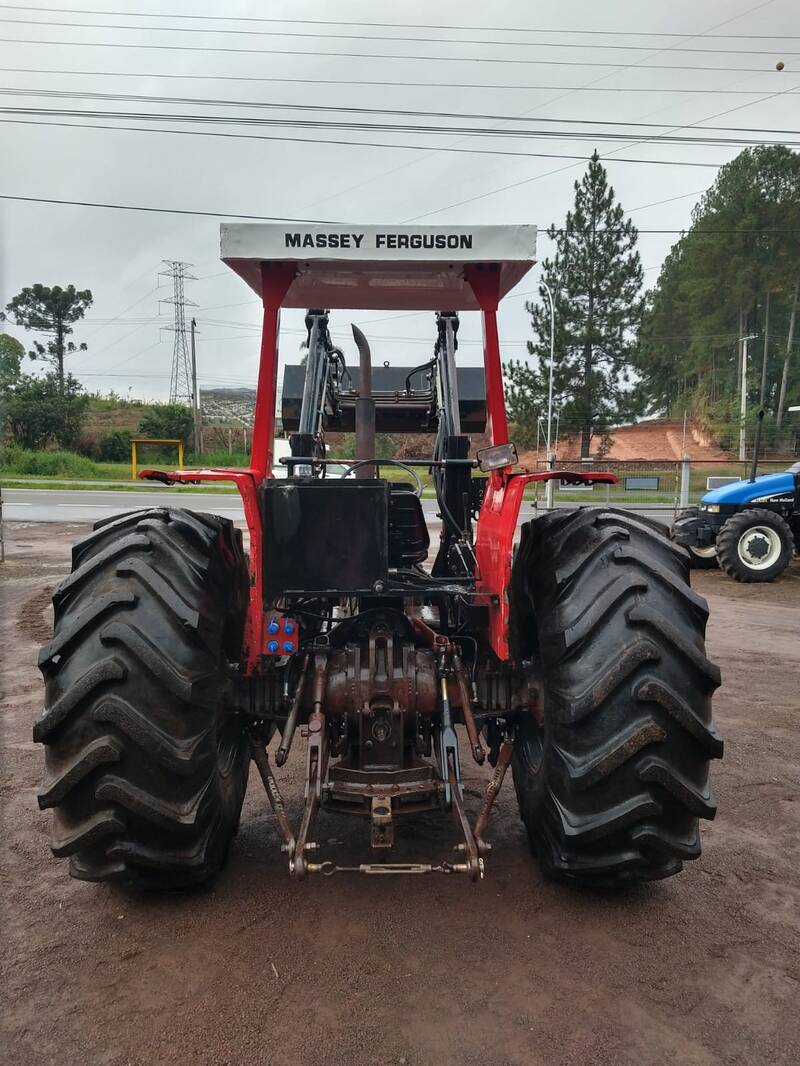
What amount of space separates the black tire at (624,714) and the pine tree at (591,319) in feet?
111

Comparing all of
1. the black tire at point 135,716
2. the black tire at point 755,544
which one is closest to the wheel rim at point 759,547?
the black tire at point 755,544

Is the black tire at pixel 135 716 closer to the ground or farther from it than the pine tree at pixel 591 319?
closer to the ground

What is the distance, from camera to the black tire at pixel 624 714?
2.50 meters

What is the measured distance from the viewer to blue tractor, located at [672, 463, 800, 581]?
1127cm

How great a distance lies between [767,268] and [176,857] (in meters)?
43.0

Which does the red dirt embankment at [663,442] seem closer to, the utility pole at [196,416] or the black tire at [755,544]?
the utility pole at [196,416]

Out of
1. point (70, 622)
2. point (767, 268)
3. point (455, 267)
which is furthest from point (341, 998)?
point (767, 268)

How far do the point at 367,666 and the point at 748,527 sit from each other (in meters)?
9.82

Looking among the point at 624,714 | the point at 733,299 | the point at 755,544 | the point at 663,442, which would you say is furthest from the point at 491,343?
the point at 663,442

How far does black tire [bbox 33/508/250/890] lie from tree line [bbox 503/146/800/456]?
32838 mm

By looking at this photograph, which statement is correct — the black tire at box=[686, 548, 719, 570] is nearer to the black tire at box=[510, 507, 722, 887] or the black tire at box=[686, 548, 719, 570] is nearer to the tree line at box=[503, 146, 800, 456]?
the black tire at box=[510, 507, 722, 887]

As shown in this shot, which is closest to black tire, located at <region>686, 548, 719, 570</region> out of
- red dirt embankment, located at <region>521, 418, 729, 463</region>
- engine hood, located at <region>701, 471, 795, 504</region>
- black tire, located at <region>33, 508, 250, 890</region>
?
engine hood, located at <region>701, 471, 795, 504</region>

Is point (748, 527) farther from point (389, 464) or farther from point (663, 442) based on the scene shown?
point (663, 442)

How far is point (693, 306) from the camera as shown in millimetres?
45188
